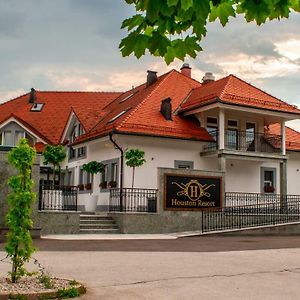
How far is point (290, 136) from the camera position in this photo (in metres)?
34.4

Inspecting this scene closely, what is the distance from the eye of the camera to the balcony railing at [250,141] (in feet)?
98.2

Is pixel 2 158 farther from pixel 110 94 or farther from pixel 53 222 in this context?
pixel 110 94

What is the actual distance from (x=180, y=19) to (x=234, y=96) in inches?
999

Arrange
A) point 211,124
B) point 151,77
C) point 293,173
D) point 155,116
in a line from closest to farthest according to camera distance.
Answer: point 155,116, point 211,124, point 293,173, point 151,77

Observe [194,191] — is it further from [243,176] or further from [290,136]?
[290,136]

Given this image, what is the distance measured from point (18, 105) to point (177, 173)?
24.8 m

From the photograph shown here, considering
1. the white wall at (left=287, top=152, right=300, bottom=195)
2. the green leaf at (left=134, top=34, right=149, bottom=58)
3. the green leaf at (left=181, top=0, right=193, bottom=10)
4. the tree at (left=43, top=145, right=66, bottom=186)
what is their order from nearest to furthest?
the green leaf at (left=181, top=0, right=193, bottom=10) → the green leaf at (left=134, top=34, right=149, bottom=58) → the tree at (left=43, top=145, right=66, bottom=186) → the white wall at (left=287, top=152, right=300, bottom=195)

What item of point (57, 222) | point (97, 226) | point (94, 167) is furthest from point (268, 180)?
point (57, 222)

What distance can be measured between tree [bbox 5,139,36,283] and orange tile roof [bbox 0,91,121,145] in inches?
1014

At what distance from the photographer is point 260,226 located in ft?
79.2

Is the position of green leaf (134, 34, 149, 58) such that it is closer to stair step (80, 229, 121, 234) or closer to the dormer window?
stair step (80, 229, 121, 234)

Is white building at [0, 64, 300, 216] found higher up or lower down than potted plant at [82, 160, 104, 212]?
higher up

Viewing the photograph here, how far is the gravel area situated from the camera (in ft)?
23.9

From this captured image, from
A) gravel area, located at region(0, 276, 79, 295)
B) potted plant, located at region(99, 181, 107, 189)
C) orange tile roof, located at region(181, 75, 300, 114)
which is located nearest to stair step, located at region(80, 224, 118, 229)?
potted plant, located at region(99, 181, 107, 189)
